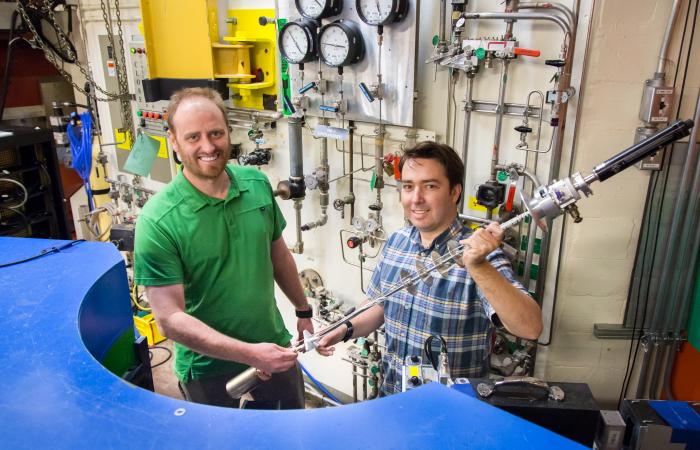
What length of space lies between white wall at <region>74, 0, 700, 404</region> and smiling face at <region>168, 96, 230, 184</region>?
0.97 metres

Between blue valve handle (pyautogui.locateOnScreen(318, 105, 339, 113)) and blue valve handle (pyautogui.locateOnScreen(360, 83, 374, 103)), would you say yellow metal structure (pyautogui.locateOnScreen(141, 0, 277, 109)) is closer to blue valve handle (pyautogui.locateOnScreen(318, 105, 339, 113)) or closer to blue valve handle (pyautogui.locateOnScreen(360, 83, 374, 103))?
blue valve handle (pyautogui.locateOnScreen(318, 105, 339, 113))

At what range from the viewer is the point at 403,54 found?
2107 millimetres

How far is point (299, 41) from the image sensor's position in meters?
2.32

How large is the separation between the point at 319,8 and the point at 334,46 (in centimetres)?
18

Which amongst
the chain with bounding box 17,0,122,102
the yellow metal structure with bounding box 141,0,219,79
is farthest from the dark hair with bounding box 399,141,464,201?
the chain with bounding box 17,0,122,102

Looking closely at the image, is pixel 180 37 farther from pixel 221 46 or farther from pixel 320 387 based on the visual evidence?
pixel 320 387

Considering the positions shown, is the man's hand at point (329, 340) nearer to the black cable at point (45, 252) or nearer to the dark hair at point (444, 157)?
the dark hair at point (444, 157)

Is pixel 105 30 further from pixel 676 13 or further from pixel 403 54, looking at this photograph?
pixel 676 13

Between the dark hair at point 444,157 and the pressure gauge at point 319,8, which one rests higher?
the pressure gauge at point 319,8

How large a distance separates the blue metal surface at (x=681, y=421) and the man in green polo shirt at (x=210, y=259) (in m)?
0.99

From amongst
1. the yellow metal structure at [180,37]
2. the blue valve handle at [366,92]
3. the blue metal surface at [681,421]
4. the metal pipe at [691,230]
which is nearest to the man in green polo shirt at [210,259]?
the blue valve handle at [366,92]

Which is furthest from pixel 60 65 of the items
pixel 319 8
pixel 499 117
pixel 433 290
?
pixel 433 290

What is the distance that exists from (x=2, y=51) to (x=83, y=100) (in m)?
0.58

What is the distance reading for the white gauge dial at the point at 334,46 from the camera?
218cm
